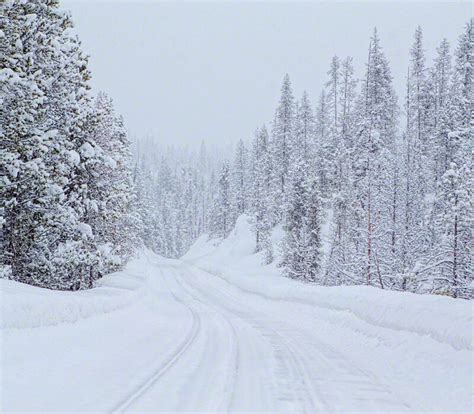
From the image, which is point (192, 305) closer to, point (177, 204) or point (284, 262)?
point (284, 262)

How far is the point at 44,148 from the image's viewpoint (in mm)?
16719

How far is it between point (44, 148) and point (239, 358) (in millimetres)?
10491

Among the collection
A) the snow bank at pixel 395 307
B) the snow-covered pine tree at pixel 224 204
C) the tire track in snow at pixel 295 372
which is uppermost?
the snow-covered pine tree at pixel 224 204

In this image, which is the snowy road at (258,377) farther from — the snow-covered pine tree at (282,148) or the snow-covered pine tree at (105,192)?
the snow-covered pine tree at (282,148)

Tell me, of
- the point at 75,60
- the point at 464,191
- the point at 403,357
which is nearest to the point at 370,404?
the point at 403,357

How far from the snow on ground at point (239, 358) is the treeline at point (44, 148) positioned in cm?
394

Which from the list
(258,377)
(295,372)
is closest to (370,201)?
(295,372)

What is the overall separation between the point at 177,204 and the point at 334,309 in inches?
4488

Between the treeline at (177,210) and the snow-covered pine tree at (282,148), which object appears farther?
the treeline at (177,210)

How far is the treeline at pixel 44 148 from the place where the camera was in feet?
52.6

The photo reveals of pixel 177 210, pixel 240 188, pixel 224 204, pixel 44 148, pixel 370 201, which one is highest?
pixel 240 188

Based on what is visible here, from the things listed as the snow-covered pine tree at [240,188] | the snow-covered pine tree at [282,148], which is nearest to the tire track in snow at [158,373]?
the snow-covered pine tree at [282,148]

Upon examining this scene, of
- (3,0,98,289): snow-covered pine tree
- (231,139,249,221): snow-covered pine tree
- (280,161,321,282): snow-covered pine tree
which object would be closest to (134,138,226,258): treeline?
(231,139,249,221): snow-covered pine tree

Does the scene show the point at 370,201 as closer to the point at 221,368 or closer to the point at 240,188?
the point at 221,368
